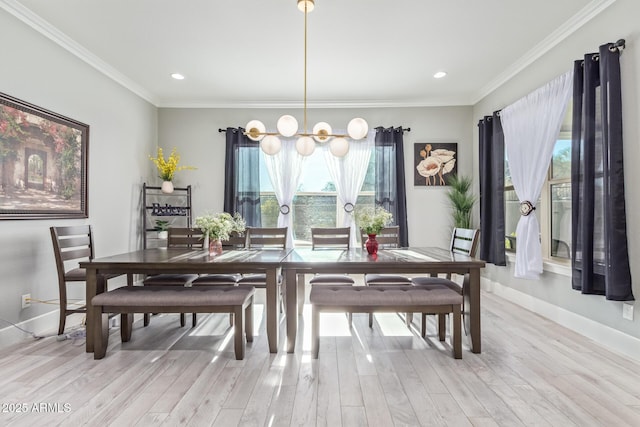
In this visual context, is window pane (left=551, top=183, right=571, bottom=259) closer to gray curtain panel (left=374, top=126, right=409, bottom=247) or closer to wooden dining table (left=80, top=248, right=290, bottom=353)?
gray curtain panel (left=374, top=126, right=409, bottom=247)

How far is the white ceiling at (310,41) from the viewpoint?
2.78m

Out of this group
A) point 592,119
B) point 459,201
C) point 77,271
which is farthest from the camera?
point 459,201

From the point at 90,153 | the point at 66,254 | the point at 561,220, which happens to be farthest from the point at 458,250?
the point at 90,153

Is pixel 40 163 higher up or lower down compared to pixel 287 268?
higher up

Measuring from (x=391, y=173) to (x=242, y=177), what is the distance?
84.0 inches

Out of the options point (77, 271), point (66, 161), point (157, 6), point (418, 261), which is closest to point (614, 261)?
point (418, 261)

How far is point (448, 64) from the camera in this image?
12.6ft

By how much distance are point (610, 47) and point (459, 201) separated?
2.50m

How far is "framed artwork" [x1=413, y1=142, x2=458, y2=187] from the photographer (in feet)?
16.5

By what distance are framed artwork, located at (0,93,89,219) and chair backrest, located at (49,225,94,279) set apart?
309 mm

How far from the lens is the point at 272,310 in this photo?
255 centimetres

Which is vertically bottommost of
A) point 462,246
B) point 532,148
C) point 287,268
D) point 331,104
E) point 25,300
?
point 25,300

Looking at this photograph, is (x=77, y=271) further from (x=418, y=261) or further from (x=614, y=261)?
(x=614, y=261)

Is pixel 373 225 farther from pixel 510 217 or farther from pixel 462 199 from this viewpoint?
pixel 462 199
